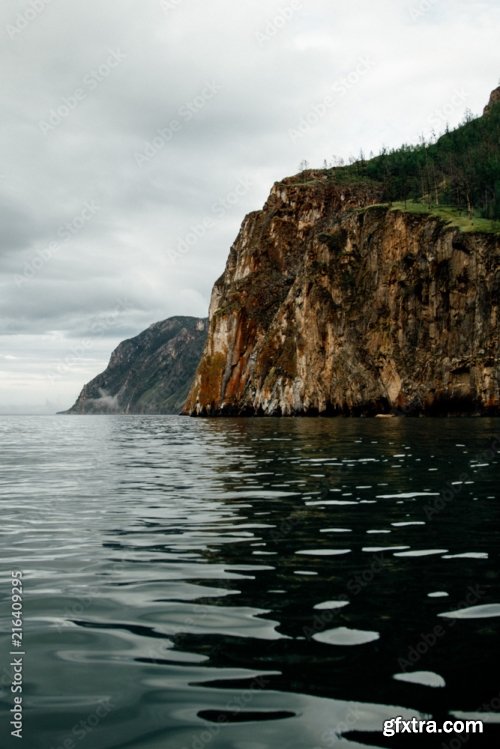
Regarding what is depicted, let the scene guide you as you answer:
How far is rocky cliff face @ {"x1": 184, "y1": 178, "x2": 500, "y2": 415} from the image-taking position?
322ft

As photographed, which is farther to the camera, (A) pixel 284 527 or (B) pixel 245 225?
(B) pixel 245 225

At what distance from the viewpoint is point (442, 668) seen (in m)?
6.00

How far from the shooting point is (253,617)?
7.68 metres

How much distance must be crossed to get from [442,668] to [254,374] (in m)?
128

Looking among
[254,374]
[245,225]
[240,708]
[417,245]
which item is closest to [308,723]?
[240,708]

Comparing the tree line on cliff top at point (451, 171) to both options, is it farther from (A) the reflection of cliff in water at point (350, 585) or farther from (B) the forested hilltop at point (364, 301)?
(A) the reflection of cliff in water at point (350, 585)

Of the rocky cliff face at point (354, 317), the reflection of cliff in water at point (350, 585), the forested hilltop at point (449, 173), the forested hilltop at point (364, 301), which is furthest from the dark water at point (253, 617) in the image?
the forested hilltop at point (449, 173)

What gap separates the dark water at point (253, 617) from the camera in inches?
203

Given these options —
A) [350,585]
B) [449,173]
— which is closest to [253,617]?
[350,585]

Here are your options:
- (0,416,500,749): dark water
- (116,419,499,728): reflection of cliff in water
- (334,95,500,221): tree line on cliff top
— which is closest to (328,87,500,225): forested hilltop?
(334,95,500,221): tree line on cliff top

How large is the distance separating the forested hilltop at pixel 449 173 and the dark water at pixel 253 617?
9934 centimetres

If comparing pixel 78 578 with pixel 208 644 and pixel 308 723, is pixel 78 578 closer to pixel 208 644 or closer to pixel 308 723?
pixel 208 644

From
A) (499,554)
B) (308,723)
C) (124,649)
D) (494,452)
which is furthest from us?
(494,452)

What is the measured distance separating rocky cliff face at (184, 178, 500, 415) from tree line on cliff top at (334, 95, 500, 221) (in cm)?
1474
